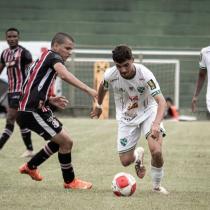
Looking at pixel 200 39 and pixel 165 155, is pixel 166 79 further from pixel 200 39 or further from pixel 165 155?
pixel 165 155

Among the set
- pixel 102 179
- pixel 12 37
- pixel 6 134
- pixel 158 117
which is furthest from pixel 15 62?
pixel 158 117

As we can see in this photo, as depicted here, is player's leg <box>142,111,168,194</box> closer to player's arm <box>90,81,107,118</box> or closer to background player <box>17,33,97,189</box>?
player's arm <box>90,81,107,118</box>

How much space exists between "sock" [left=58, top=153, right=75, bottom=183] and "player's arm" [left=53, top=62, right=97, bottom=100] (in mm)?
963

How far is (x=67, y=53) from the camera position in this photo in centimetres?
884

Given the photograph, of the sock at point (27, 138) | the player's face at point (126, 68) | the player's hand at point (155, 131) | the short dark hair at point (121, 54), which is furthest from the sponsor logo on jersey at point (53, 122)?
the sock at point (27, 138)

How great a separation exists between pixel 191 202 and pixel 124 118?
1.42 metres

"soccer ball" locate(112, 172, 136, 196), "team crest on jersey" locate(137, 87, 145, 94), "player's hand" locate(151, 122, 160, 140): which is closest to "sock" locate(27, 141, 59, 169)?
"soccer ball" locate(112, 172, 136, 196)

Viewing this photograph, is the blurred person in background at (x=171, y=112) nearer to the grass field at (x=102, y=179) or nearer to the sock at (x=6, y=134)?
the grass field at (x=102, y=179)

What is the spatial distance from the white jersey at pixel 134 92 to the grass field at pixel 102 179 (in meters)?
0.86

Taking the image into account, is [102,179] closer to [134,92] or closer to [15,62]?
[134,92]

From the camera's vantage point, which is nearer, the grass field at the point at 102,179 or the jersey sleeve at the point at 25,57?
the grass field at the point at 102,179

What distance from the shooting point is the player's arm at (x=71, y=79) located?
8062 millimetres

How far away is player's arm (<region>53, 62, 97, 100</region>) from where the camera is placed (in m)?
8.06

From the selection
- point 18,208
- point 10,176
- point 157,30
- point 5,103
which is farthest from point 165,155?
point 157,30
